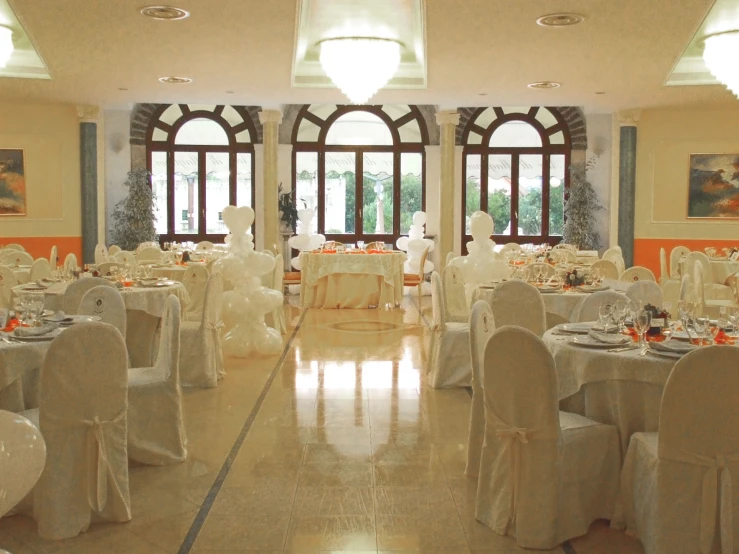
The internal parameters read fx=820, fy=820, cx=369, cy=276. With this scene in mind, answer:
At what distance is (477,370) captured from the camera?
4340mm

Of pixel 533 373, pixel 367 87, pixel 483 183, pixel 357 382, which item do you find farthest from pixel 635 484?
pixel 483 183

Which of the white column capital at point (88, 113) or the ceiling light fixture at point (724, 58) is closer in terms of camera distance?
the ceiling light fixture at point (724, 58)

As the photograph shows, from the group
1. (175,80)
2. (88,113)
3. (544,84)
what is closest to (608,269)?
(544,84)

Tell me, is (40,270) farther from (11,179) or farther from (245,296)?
(11,179)

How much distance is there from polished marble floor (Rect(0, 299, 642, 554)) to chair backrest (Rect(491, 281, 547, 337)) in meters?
0.87

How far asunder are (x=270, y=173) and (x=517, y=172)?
545cm

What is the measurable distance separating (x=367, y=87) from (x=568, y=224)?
749 cm

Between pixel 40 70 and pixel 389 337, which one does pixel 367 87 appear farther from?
pixel 40 70

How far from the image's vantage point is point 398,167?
677 inches

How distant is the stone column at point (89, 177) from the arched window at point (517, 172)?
7292 millimetres

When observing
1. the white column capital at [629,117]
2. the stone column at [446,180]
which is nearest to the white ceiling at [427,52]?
the white column capital at [629,117]

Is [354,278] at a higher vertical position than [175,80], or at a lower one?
lower

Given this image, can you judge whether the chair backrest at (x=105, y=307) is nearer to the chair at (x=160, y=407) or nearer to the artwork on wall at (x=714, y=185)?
the chair at (x=160, y=407)

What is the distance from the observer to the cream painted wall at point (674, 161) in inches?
556
